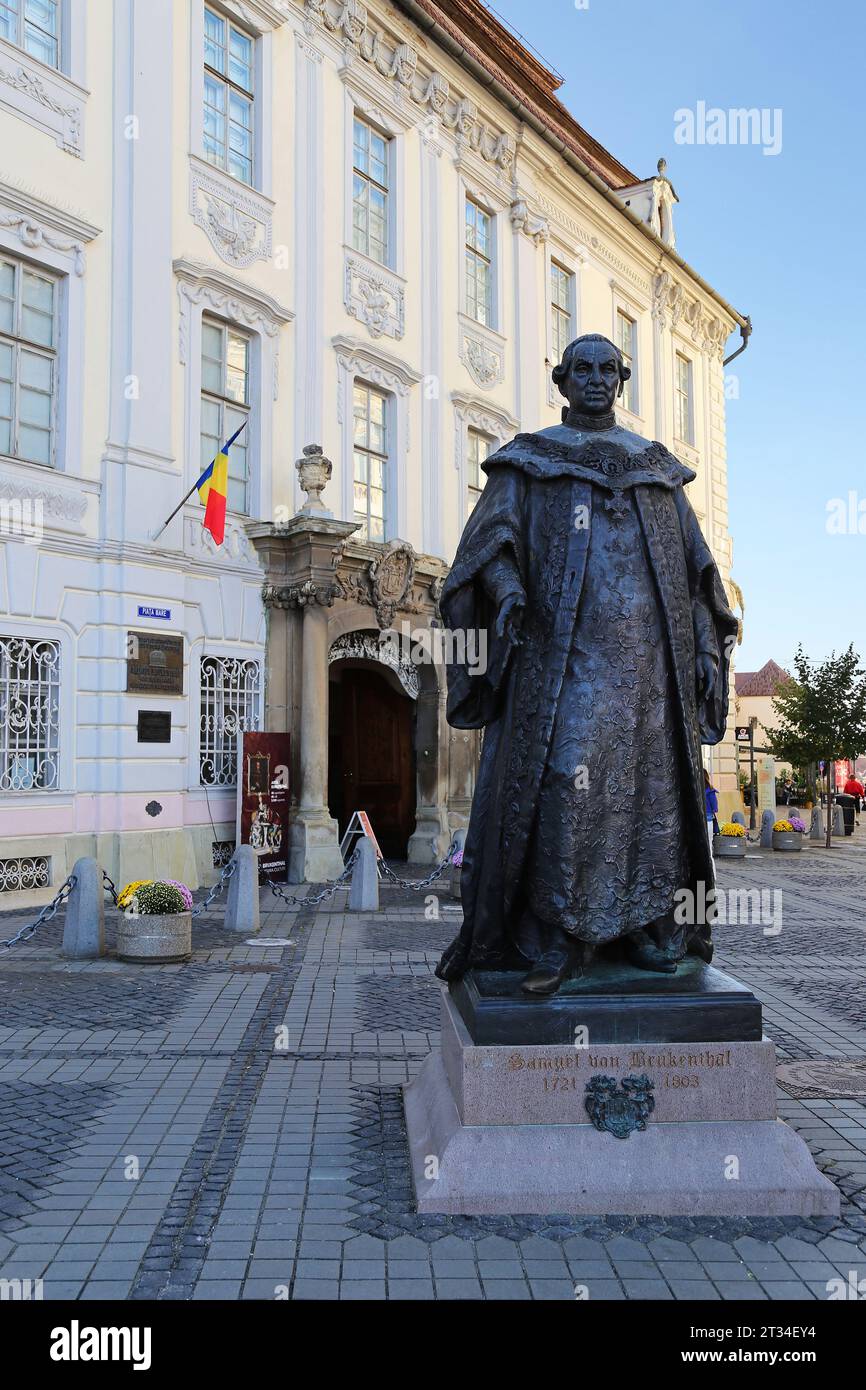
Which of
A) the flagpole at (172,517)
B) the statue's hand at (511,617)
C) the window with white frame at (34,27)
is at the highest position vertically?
the window with white frame at (34,27)

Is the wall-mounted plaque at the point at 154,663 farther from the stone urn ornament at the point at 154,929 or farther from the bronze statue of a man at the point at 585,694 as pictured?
the bronze statue of a man at the point at 585,694

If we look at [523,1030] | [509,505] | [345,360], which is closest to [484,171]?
[345,360]

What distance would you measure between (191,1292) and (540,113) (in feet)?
70.1

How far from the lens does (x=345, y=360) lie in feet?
50.8

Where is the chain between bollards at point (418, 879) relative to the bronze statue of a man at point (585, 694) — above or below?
below

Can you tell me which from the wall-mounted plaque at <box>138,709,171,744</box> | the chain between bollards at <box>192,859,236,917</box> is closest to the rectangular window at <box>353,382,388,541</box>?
the wall-mounted plaque at <box>138,709,171,744</box>

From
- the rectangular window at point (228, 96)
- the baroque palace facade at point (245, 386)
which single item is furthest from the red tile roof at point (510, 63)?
the rectangular window at point (228, 96)

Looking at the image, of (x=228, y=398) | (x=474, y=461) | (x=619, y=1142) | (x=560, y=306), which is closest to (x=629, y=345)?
(x=560, y=306)

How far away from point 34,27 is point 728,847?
15.7 metres

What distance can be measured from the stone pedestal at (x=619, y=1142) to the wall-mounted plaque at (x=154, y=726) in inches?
347

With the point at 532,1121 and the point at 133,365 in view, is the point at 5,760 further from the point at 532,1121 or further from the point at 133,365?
the point at 532,1121

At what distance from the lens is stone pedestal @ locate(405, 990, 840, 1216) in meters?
3.50

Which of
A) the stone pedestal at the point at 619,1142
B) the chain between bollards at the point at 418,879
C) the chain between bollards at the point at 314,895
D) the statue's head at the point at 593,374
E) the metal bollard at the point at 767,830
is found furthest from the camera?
the metal bollard at the point at 767,830

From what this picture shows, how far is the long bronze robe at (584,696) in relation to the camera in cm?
379
